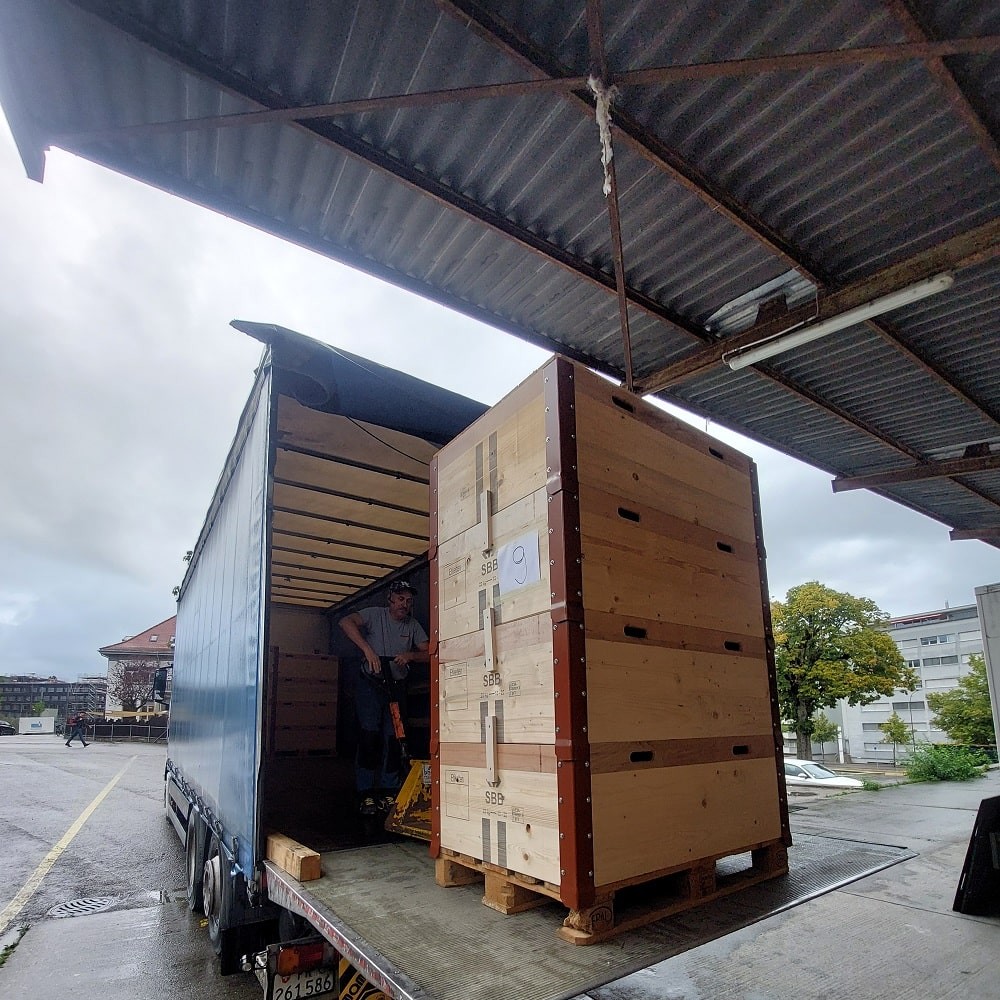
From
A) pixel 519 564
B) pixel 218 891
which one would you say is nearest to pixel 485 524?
pixel 519 564

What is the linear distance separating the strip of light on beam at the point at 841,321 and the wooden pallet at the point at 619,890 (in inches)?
137

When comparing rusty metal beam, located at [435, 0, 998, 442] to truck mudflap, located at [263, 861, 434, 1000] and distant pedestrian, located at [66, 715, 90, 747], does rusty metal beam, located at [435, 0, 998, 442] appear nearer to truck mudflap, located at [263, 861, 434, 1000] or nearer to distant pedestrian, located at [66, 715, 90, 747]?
truck mudflap, located at [263, 861, 434, 1000]

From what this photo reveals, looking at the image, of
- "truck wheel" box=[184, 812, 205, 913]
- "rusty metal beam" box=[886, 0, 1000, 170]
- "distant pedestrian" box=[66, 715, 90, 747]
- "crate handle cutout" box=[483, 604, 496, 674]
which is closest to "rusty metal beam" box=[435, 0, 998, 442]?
"rusty metal beam" box=[886, 0, 1000, 170]

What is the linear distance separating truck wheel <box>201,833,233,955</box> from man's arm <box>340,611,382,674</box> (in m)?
1.57

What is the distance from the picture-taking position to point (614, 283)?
505cm

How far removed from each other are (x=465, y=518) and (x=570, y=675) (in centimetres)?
105

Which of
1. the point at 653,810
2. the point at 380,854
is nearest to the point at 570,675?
the point at 653,810

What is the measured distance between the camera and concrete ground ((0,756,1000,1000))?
228 cm

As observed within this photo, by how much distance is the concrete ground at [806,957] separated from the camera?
2279mm

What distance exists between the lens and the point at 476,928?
238cm

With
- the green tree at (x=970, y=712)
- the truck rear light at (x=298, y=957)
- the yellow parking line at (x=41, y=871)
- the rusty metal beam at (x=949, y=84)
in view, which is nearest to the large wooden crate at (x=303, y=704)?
the yellow parking line at (x=41, y=871)

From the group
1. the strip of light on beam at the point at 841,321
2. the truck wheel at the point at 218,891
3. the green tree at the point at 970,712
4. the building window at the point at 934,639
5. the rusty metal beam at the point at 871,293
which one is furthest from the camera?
the building window at the point at 934,639

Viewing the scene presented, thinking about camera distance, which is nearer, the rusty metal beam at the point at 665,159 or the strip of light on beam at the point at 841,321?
the rusty metal beam at the point at 665,159

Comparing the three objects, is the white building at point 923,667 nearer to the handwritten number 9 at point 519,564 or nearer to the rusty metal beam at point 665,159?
the rusty metal beam at point 665,159
